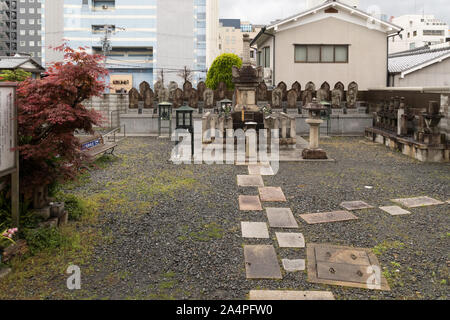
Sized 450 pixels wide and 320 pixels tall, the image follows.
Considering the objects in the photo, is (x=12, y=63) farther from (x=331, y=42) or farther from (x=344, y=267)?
(x=344, y=267)

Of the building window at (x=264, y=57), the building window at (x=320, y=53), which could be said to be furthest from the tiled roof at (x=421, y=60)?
the building window at (x=264, y=57)

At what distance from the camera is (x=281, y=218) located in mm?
7547

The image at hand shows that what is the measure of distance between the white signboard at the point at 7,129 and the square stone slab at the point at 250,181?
551 cm

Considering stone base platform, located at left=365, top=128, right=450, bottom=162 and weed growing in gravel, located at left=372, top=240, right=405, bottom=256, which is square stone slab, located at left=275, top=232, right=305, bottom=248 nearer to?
weed growing in gravel, located at left=372, top=240, right=405, bottom=256

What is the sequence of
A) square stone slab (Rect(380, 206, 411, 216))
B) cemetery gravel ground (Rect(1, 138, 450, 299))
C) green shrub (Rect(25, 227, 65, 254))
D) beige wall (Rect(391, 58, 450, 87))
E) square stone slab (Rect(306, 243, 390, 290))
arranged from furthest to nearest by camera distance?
beige wall (Rect(391, 58, 450, 87)) → square stone slab (Rect(380, 206, 411, 216)) → green shrub (Rect(25, 227, 65, 254)) → square stone slab (Rect(306, 243, 390, 290)) → cemetery gravel ground (Rect(1, 138, 450, 299))

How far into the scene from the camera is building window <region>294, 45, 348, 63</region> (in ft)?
82.6

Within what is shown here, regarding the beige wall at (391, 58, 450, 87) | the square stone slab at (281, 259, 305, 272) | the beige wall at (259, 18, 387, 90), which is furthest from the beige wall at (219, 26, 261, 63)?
the square stone slab at (281, 259, 305, 272)

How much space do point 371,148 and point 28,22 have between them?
287 feet

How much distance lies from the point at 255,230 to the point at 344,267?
1.79 meters

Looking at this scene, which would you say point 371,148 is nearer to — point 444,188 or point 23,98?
point 444,188

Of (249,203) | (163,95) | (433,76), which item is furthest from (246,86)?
(433,76)

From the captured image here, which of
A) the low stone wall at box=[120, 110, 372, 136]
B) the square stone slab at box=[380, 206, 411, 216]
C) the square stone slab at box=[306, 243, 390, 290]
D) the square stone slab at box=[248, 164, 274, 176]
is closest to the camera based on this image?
the square stone slab at box=[306, 243, 390, 290]

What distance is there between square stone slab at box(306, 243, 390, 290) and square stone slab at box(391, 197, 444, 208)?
2.96 m
